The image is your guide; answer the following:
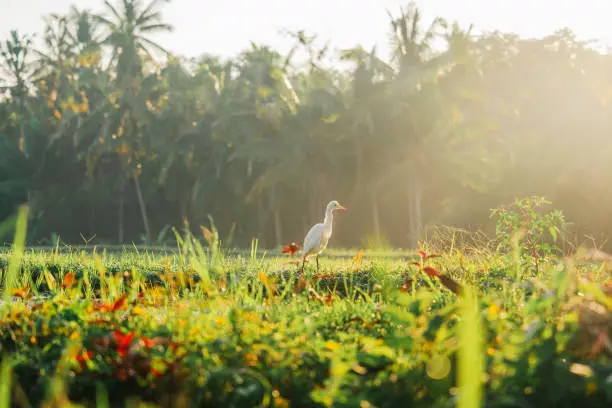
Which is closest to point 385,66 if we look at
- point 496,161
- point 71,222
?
point 496,161

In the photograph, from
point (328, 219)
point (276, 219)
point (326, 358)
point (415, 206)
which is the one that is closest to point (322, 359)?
point (326, 358)

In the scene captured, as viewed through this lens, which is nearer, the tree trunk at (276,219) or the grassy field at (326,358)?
the grassy field at (326,358)

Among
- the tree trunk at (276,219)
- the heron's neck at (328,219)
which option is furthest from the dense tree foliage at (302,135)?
the heron's neck at (328,219)

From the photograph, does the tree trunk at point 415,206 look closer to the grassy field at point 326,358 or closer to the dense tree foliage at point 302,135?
the dense tree foliage at point 302,135

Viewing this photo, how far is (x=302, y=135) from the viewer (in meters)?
A: 25.9

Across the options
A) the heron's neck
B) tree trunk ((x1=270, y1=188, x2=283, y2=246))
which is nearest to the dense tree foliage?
tree trunk ((x1=270, y1=188, x2=283, y2=246))

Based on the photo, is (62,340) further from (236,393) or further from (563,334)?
(563,334)

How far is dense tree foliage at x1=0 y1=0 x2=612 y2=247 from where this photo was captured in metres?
24.0

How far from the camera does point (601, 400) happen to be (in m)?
2.54

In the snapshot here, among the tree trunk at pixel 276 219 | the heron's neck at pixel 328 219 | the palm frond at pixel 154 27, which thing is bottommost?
the tree trunk at pixel 276 219

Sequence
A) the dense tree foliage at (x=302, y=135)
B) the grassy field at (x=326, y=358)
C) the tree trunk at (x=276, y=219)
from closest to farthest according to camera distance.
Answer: the grassy field at (x=326, y=358), the dense tree foliage at (x=302, y=135), the tree trunk at (x=276, y=219)

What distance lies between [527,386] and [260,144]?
954 inches

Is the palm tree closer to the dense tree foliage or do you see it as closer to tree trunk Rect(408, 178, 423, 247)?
the dense tree foliage

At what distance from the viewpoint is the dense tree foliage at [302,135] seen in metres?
24.0
